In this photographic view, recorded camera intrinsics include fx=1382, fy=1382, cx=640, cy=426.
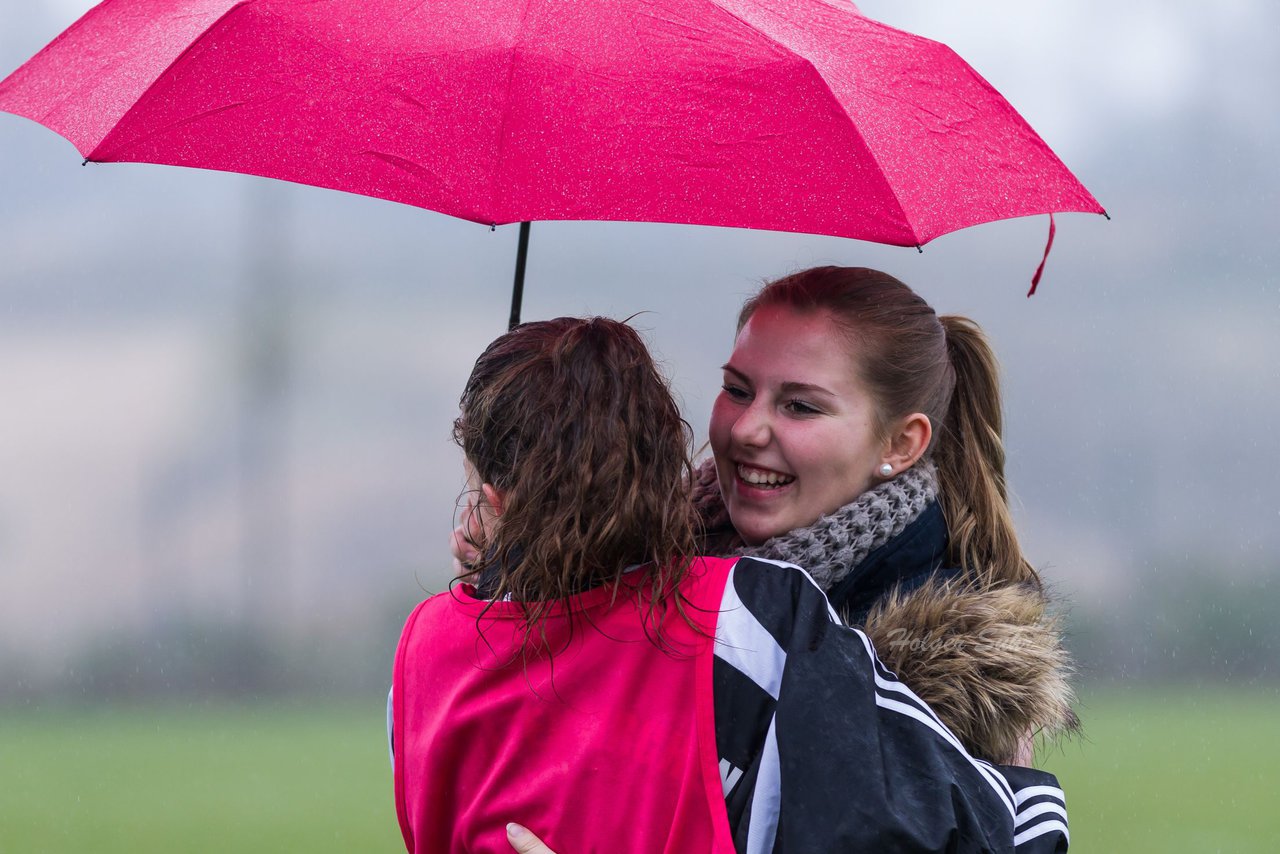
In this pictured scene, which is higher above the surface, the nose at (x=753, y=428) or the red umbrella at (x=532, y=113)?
the red umbrella at (x=532, y=113)

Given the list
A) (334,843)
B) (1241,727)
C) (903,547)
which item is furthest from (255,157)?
(1241,727)

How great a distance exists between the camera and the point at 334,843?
8125mm

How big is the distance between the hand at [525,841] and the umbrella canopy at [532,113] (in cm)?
66

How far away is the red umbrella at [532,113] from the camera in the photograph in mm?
1558

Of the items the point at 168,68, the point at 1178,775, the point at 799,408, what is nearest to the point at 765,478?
the point at 799,408

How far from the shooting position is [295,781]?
29.6 ft

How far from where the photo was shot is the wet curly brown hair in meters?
1.44

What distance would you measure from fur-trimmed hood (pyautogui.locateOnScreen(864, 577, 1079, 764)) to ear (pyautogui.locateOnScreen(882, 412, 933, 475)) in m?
0.26

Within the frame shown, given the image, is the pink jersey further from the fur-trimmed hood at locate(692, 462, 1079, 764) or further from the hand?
the fur-trimmed hood at locate(692, 462, 1079, 764)

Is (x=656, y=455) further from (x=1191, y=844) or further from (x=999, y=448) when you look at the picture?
(x=1191, y=844)

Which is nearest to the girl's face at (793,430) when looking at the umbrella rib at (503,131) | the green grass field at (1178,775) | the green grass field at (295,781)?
the umbrella rib at (503,131)

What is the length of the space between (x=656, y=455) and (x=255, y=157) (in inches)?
22.3

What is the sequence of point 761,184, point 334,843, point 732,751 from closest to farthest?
1. point 732,751
2. point 761,184
3. point 334,843

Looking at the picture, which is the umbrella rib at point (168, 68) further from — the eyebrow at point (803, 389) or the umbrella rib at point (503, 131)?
the eyebrow at point (803, 389)
